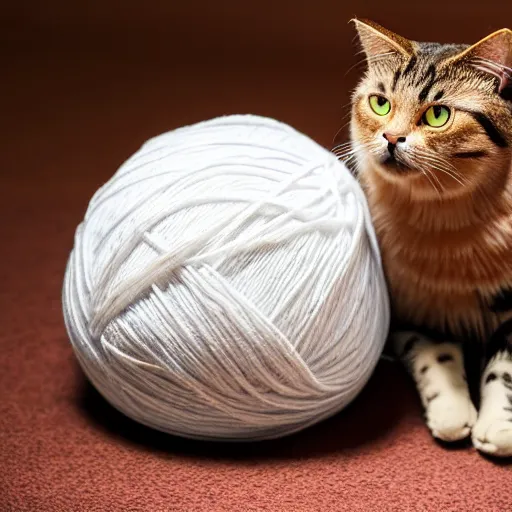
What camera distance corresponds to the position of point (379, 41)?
0.88m

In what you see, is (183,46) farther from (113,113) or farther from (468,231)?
(468,231)

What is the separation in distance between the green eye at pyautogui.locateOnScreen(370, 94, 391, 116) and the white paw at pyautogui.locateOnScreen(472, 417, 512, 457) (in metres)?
0.35

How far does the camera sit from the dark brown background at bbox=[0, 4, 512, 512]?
33.1 inches

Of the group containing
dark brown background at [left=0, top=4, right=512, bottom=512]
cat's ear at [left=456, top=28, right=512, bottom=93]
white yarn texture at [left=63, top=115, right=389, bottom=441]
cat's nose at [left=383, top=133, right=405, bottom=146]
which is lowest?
dark brown background at [left=0, top=4, right=512, bottom=512]

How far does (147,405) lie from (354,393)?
23 cm

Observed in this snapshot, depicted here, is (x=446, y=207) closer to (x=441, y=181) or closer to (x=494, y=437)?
(x=441, y=181)

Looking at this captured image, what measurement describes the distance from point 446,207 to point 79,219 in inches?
27.4

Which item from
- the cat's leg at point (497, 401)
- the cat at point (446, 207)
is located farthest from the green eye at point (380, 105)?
the cat's leg at point (497, 401)

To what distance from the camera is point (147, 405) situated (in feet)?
2.82

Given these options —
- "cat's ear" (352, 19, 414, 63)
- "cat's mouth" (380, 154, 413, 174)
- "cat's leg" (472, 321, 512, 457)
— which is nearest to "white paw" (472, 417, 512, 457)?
"cat's leg" (472, 321, 512, 457)

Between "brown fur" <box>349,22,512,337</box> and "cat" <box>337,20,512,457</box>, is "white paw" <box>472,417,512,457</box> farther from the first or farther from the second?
"brown fur" <box>349,22,512,337</box>

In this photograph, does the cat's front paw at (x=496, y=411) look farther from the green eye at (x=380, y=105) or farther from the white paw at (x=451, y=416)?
the green eye at (x=380, y=105)

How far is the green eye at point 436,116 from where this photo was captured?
0.82 meters

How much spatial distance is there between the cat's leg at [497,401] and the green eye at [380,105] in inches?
11.0
